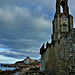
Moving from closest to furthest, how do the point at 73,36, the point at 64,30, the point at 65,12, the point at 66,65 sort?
the point at 73,36 → the point at 66,65 → the point at 64,30 → the point at 65,12

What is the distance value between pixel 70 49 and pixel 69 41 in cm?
87

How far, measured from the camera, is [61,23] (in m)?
31.4

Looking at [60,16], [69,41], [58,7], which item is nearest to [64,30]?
[60,16]

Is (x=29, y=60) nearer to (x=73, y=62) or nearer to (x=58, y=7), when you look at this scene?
(x=58, y=7)

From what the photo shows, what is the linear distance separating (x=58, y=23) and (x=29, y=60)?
87.8m

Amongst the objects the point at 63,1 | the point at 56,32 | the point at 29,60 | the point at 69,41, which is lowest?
the point at 29,60

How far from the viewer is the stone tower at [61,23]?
30634mm

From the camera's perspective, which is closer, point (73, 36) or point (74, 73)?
point (74, 73)

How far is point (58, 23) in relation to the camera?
30.9 m

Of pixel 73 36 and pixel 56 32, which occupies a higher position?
pixel 56 32

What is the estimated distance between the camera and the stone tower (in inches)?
1206

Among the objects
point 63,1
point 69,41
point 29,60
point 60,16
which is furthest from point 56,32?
point 29,60

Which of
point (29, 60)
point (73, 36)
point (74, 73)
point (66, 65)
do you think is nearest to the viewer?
point (74, 73)

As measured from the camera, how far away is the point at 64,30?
30.9 m
